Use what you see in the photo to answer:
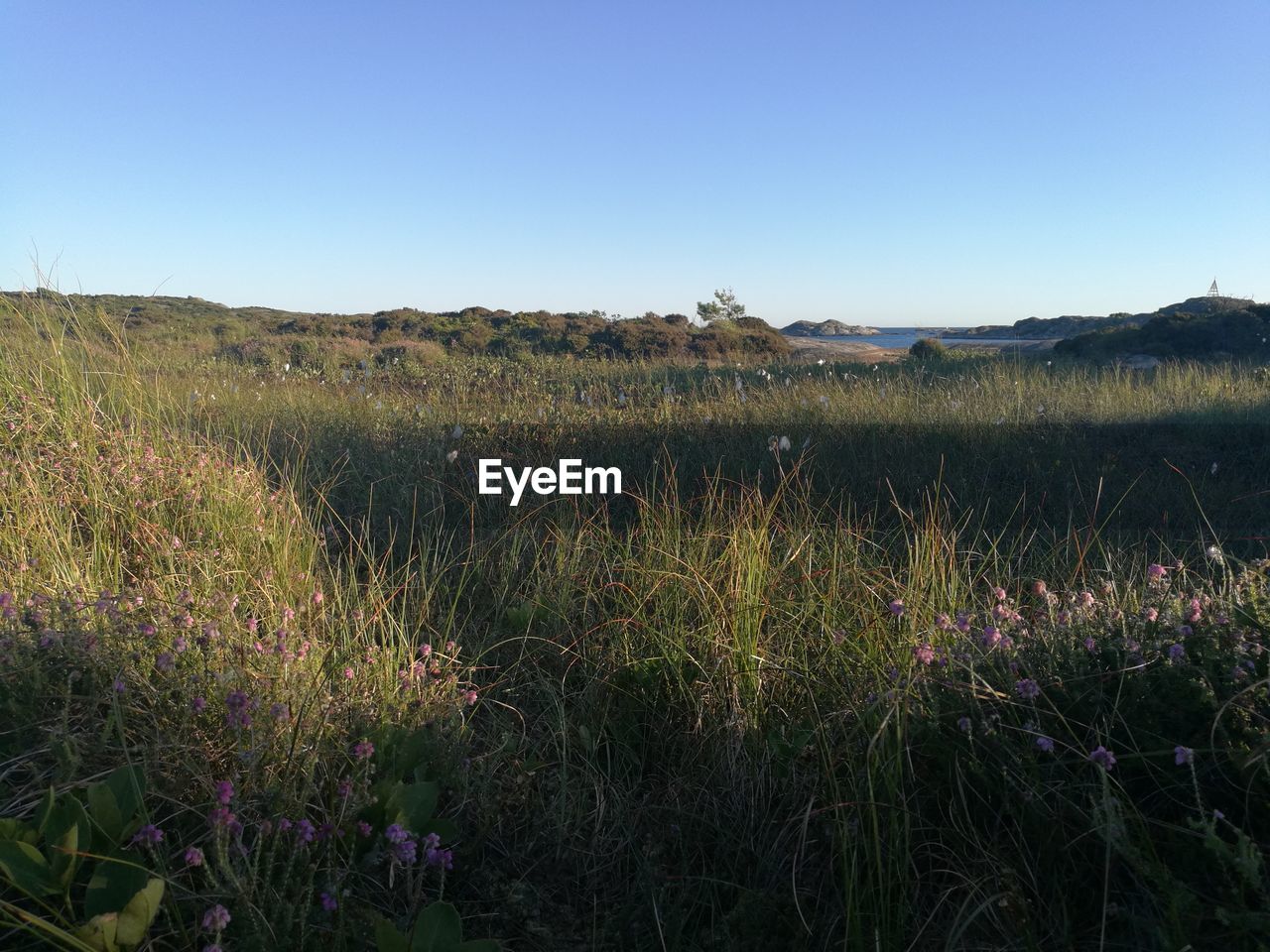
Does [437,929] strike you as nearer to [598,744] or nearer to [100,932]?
[100,932]

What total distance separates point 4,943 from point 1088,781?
2.31 m

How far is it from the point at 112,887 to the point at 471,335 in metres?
19.2

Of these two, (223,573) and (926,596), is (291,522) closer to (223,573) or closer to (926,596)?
(223,573)

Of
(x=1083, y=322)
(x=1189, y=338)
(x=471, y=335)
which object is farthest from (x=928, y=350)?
(x=1083, y=322)

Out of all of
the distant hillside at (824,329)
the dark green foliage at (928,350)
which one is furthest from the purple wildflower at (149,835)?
the distant hillside at (824,329)

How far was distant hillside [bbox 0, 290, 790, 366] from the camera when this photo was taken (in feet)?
58.7

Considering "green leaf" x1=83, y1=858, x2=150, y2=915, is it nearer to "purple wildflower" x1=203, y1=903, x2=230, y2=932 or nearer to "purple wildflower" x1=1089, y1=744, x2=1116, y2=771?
"purple wildflower" x1=203, y1=903, x2=230, y2=932

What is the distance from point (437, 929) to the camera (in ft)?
5.50

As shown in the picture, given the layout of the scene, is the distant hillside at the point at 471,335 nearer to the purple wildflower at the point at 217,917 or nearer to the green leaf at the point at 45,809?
the green leaf at the point at 45,809

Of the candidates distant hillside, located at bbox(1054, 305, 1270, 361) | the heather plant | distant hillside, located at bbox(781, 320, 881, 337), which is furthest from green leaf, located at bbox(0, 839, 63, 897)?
distant hillside, located at bbox(781, 320, 881, 337)

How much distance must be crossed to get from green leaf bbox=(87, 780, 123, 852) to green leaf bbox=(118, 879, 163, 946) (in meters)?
0.26

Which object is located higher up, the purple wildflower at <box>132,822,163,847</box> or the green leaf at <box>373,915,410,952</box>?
the purple wildflower at <box>132,822,163,847</box>

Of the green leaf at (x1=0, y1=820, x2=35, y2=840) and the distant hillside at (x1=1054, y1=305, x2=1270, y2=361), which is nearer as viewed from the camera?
the green leaf at (x1=0, y1=820, x2=35, y2=840)

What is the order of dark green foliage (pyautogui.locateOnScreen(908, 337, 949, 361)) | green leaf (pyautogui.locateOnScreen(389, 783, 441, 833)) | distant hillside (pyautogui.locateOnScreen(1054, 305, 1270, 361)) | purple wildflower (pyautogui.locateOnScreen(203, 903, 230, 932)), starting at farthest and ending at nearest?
dark green foliage (pyautogui.locateOnScreen(908, 337, 949, 361)) → distant hillside (pyautogui.locateOnScreen(1054, 305, 1270, 361)) → green leaf (pyautogui.locateOnScreen(389, 783, 441, 833)) → purple wildflower (pyautogui.locateOnScreen(203, 903, 230, 932))
